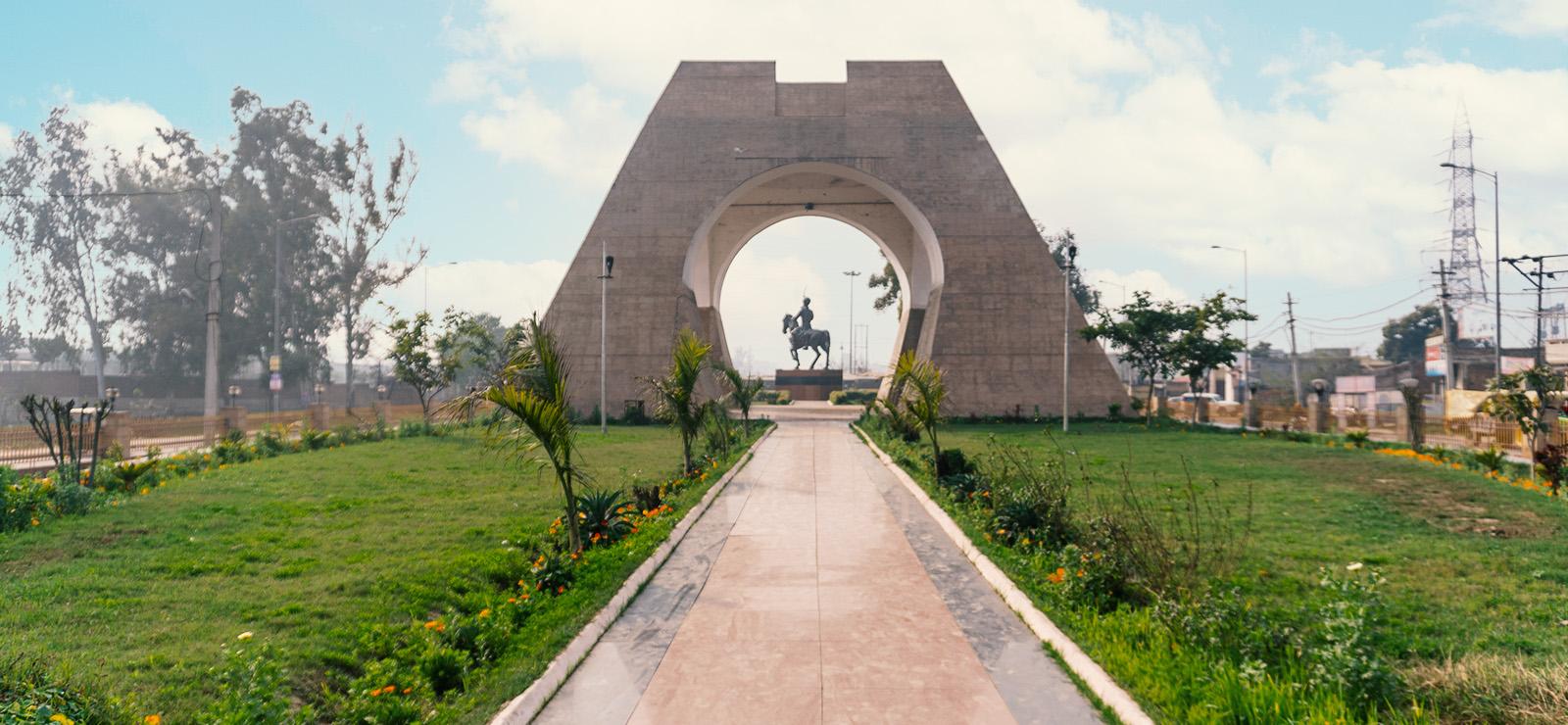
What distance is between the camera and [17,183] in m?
46.9

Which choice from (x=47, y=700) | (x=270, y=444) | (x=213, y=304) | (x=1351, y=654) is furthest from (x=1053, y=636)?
(x=213, y=304)

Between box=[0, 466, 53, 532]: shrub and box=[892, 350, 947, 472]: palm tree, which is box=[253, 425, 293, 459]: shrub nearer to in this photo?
box=[0, 466, 53, 532]: shrub

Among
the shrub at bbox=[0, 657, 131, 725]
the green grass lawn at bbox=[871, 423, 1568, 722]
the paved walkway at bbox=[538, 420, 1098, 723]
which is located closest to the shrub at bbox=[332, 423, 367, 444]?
the paved walkway at bbox=[538, 420, 1098, 723]

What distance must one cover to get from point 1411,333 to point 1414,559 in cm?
8335

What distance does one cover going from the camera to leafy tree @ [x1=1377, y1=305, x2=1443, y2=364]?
3014 inches

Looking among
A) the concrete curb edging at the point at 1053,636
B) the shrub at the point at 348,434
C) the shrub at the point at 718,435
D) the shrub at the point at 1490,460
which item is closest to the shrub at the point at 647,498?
the concrete curb edging at the point at 1053,636

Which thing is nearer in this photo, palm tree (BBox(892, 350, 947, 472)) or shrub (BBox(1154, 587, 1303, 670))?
shrub (BBox(1154, 587, 1303, 670))

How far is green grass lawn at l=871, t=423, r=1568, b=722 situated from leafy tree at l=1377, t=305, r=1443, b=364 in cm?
7129

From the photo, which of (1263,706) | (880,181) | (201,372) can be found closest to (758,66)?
(880,181)

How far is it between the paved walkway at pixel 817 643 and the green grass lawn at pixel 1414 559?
624 mm

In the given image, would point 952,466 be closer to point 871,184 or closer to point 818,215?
point 871,184

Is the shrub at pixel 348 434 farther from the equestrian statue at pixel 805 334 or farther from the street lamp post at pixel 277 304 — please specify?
the equestrian statue at pixel 805 334

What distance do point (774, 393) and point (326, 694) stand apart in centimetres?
5246

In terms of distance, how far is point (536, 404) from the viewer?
8.39m
